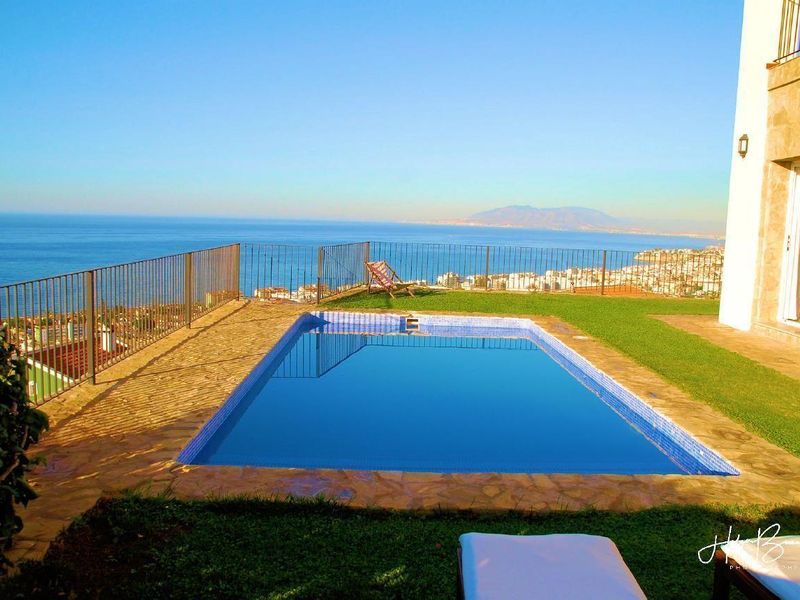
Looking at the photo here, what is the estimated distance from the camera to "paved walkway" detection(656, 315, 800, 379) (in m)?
7.90

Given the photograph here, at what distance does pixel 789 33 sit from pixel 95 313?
10.7 meters

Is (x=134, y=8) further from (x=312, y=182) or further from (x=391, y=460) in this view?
(x=312, y=182)

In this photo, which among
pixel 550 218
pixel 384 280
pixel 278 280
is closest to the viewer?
pixel 384 280

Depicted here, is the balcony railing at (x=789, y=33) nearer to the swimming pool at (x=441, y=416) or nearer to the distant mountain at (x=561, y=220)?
the swimming pool at (x=441, y=416)

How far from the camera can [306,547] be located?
3088mm

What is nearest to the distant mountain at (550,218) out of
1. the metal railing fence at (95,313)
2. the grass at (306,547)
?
the metal railing fence at (95,313)

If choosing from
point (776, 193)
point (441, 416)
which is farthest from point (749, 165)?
point (441, 416)

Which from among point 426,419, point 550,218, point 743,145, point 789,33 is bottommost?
point 426,419

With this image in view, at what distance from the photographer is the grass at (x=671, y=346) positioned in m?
5.76

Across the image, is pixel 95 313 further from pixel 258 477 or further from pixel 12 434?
pixel 12 434

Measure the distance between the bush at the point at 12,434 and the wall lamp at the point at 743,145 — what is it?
36.3 feet

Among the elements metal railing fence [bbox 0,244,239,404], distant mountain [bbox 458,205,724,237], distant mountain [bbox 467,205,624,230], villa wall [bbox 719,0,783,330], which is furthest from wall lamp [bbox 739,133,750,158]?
distant mountain [bbox 467,205,624,230]

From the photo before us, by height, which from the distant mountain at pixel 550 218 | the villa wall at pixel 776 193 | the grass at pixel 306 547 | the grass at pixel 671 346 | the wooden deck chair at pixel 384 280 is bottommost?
the grass at pixel 306 547

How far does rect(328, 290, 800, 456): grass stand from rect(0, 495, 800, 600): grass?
2.18 metres
